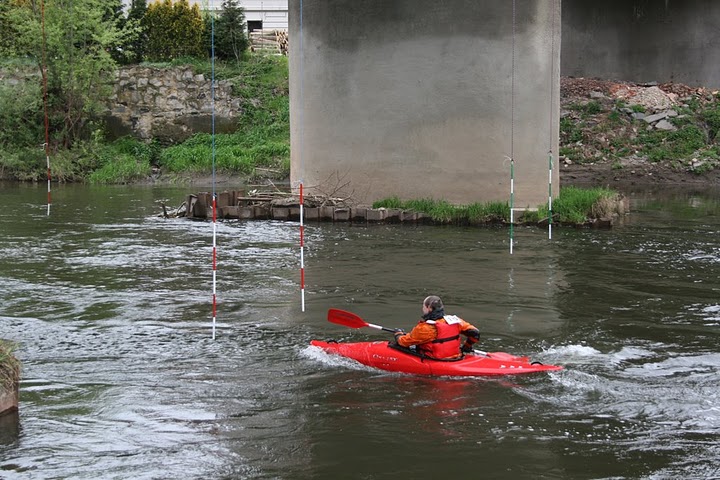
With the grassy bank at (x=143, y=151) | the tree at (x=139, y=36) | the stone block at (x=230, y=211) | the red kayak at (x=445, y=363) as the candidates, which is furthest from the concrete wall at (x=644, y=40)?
the red kayak at (x=445, y=363)

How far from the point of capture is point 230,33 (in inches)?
1382

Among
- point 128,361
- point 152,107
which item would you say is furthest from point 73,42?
point 128,361

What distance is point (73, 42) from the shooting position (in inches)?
1215

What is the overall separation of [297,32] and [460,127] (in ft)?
15.4

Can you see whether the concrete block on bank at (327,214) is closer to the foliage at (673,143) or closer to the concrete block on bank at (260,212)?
the concrete block on bank at (260,212)

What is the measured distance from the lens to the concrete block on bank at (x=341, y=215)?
19.7 m

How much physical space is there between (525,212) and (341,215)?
387 cm

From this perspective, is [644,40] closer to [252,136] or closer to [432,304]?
[252,136]

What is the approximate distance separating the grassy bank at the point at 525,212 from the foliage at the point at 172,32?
1888cm

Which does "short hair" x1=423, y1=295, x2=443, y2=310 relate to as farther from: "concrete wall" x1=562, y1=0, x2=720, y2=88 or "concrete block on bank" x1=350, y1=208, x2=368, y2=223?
"concrete wall" x1=562, y1=0, x2=720, y2=88

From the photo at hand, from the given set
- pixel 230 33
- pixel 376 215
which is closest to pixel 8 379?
pixel 376 215

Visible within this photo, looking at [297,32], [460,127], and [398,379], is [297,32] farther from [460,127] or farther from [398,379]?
[398,379]

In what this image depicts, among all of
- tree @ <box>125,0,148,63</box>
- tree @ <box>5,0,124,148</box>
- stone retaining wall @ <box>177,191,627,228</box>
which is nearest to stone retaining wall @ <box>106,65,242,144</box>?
tree @ <box>5,0,124,148</box>

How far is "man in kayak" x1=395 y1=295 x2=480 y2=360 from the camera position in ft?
28.8
